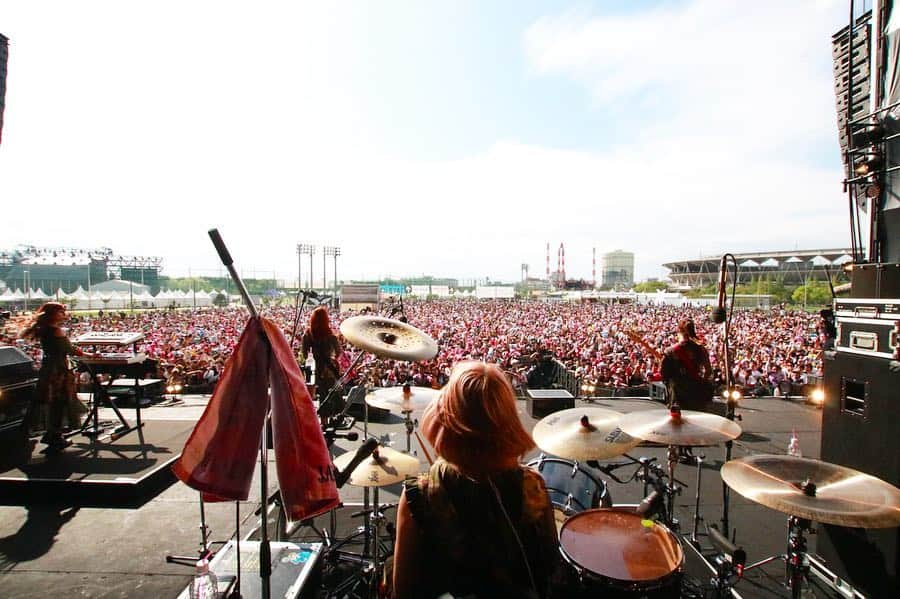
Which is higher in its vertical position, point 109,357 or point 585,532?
point 109,357

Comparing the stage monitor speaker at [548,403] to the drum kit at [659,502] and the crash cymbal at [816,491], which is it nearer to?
the drum kit at [659,502]

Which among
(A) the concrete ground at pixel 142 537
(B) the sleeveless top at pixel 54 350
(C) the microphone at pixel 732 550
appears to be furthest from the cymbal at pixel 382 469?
(B) the sleeveless top at pixel 54 350

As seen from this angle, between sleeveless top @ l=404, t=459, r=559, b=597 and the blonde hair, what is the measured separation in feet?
0.22

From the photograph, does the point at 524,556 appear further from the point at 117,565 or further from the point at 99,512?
the point at 99,512

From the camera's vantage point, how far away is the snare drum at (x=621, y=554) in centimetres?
196

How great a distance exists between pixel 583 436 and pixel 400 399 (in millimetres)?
1810

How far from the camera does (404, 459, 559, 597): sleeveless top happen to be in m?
1.33

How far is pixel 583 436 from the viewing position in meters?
3.05

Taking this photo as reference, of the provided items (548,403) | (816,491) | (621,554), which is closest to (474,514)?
(621,554)

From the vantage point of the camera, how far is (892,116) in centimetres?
325

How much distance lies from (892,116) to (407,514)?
445 centimetres

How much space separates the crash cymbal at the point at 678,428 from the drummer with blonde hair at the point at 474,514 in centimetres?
187

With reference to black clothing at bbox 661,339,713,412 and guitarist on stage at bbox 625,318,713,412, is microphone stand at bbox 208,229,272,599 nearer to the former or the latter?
guitarist on stage at bbox 625,318,713,412

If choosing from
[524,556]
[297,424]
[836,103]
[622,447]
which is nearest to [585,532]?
[622,447]
